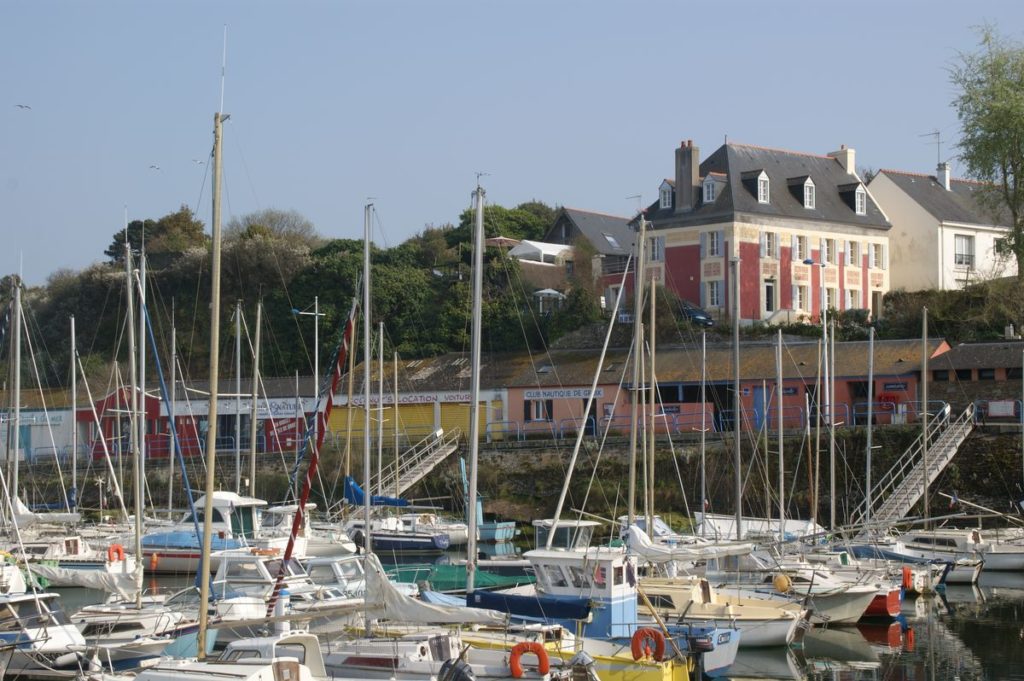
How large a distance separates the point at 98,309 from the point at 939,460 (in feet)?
206

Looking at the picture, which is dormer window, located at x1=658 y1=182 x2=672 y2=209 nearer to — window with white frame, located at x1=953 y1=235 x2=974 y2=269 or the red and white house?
the red and white house

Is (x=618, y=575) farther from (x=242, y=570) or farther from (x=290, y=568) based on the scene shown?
(x=242, y=570)

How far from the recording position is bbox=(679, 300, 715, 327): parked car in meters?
64.9

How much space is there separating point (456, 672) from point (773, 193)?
52.6 meters

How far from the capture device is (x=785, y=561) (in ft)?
117

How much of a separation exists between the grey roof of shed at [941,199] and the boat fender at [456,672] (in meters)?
57.7

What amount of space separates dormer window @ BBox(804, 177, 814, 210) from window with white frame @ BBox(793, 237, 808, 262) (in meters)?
1.93

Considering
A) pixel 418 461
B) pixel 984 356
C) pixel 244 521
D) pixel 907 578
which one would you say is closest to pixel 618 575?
pixel 907 578

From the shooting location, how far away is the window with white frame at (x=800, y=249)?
68.8 meters

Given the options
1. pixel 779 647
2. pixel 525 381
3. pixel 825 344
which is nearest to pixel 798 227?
pixel 525 381

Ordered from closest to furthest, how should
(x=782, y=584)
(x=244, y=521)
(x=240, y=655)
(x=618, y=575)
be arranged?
1. (x=240, y=655)
2. (x=618, y=575)
3. (x=782, y=584)
4. (x=244, y=521)

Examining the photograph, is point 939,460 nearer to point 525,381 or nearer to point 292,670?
point 525,381

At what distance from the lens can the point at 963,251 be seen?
73.2 m

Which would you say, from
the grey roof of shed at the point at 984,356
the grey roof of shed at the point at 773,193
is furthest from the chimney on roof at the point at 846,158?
the grey roof of shed at the point at 984,356
